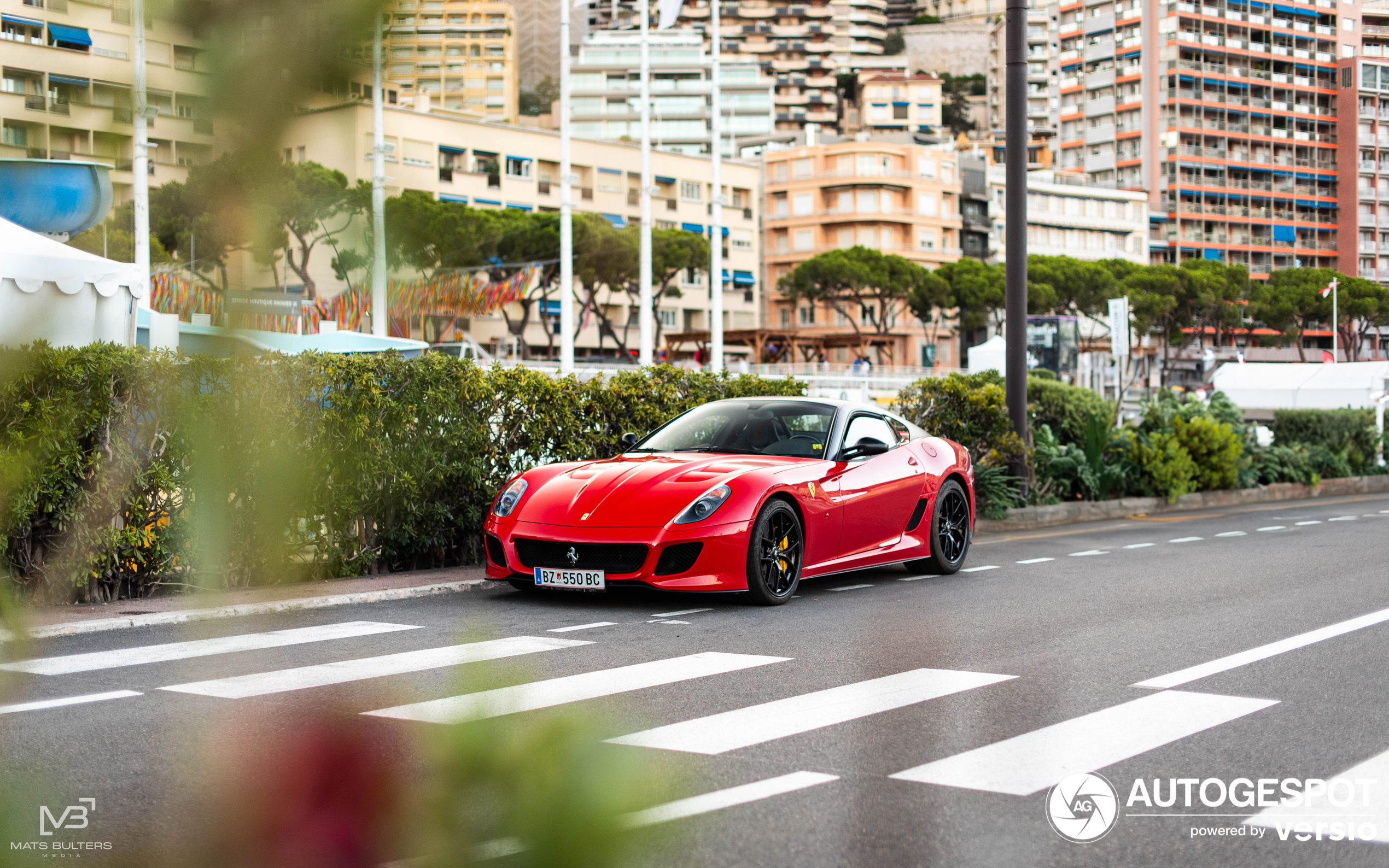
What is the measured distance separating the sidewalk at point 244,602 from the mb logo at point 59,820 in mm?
148

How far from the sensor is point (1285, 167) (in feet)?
408

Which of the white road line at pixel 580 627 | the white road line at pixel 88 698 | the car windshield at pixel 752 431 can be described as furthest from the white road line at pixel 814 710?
the car windshield at pixel 752 431

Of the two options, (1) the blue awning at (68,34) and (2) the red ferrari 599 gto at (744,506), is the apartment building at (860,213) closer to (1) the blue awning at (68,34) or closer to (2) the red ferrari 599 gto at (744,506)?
(2) the red ferrari 599 gto at (744,506)

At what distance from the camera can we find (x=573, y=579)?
8.84 meters

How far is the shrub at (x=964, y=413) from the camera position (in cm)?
1625

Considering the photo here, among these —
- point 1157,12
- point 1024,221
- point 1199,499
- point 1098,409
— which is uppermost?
point 1157,12

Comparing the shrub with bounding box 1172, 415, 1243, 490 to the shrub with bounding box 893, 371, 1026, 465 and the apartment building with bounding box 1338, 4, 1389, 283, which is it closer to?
the shrub with bounding box 893, 371, 1026, 465

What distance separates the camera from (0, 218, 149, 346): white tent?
1108 mm

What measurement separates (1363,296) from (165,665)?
349ft

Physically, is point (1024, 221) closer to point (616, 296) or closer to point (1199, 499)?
point (1199, 499)

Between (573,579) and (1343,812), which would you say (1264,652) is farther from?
(573,579)

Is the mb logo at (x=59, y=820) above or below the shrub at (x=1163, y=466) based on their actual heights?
above

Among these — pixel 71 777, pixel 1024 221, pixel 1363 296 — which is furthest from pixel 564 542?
pixel 1363 296

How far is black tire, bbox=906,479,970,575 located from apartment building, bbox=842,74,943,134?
133989 mm
